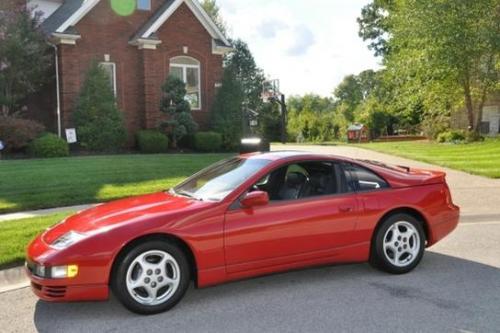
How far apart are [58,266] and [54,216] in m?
4.59

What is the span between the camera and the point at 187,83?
24.4 metres

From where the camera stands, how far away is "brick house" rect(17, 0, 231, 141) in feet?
70.7

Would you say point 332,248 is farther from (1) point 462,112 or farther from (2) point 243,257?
(1) point 462,112

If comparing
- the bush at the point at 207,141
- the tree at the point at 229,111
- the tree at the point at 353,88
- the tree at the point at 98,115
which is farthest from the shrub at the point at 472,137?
the tree at the point at 353,88

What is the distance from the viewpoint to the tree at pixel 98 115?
794 inches

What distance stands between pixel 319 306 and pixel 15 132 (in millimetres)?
15692

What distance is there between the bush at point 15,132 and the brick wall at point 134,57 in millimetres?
2625

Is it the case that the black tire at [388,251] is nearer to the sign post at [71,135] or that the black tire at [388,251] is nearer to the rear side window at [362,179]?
the rear side window at [362,179]

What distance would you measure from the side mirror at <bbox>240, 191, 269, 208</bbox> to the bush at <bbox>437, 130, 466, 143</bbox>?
2345 cm

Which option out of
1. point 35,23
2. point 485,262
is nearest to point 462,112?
point 35,23

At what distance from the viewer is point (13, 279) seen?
612 cm

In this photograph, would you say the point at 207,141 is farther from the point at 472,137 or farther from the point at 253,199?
the point at 253,199

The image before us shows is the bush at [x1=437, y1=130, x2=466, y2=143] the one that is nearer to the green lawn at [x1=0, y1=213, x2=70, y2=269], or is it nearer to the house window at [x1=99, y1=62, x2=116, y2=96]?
the house window at [x1=99, y1=62, x2=116, y2=96]

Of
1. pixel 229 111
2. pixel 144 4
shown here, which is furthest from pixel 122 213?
pixel 144 4
